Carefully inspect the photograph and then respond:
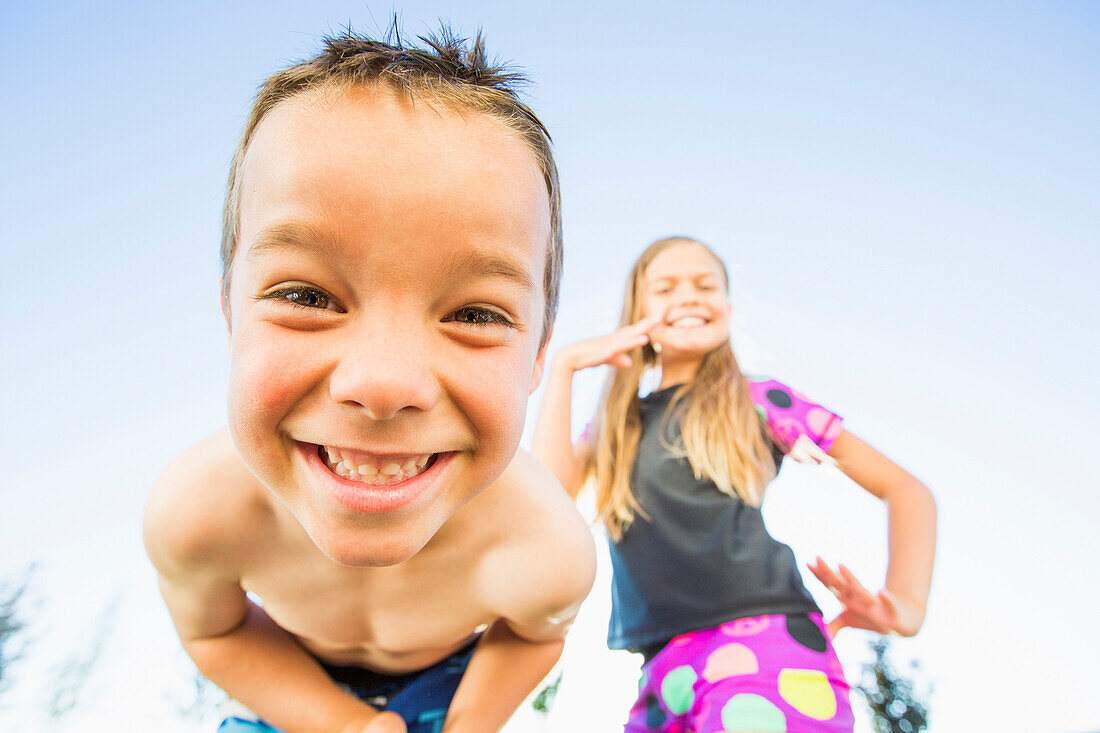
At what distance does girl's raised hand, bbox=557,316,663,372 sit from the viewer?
7.04 feet

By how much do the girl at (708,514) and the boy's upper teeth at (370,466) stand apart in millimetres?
1168

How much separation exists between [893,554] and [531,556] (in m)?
1.42

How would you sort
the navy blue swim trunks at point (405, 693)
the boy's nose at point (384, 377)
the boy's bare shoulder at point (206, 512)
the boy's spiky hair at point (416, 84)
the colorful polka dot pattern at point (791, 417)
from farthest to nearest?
the colorful polka dot pattern at point (791, 417), the navy blue swim trunks at point (405, 693), the boy's bare shoulder at point (206, 512), the boy's spiky hair at point (416, 84), the boy's nose at point (384, 377)

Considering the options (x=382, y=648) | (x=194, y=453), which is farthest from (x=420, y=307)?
(x=382, y=648)

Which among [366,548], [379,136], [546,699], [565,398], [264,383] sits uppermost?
[379,136]

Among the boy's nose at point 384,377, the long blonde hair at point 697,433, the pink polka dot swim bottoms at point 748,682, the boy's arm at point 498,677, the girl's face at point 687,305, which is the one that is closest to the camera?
the boy's nose at point 384,377

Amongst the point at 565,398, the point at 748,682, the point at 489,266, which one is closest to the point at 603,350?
the point at 565,398

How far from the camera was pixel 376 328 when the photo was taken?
2.44 feet

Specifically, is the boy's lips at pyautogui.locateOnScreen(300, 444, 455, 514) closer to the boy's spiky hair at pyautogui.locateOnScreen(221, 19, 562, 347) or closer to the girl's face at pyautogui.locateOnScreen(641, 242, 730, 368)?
the boy's spiky hair at pyautogui.locateOnScreen(221, 19, 562, 347)

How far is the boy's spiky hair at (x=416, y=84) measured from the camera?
34.5 inches

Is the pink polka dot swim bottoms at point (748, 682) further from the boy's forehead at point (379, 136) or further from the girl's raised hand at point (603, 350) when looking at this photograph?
the boy's forehead at point (379, 136)

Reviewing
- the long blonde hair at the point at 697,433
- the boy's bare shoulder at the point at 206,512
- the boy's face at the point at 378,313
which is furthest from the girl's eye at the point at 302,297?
the long blonde hair at the point at 697,433

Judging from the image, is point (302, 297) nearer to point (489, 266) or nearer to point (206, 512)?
point (489, 266)

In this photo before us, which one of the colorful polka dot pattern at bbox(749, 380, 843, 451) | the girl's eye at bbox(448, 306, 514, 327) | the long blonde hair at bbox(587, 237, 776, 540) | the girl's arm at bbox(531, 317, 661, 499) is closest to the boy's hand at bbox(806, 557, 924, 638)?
the long blonde hair at bbox(587, 237, 776, 540)
